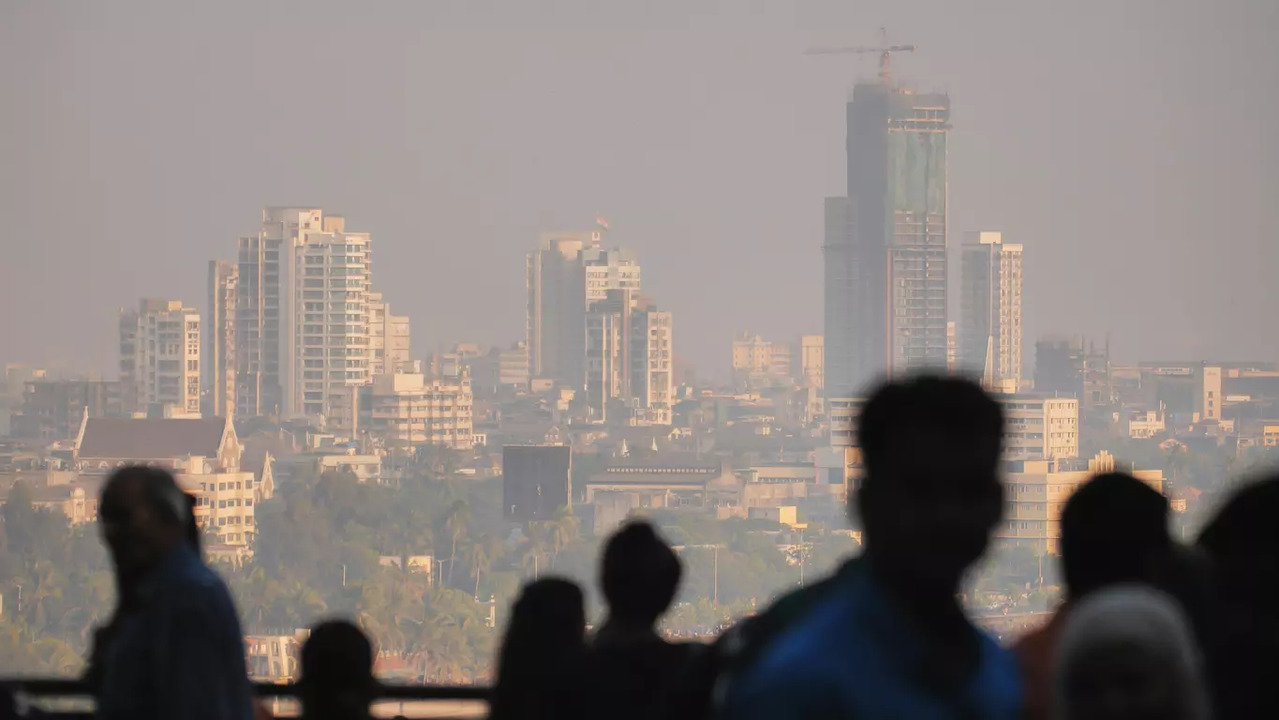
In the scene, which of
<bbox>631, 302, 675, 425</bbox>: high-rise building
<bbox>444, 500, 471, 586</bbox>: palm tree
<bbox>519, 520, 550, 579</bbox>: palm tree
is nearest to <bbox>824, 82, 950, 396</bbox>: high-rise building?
<bbox>631, 302, 675, 425</bbox>: high-rise building

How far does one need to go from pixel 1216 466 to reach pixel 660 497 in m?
12.9

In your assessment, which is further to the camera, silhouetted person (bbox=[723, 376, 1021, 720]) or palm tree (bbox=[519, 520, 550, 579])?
palm tree (bbox=[519, 520, 550, 579])

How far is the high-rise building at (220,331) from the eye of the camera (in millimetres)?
49406

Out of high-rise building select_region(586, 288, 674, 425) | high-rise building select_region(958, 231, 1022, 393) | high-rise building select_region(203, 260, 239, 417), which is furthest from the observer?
high-rise building select_region(958, 231, 1022, 393)

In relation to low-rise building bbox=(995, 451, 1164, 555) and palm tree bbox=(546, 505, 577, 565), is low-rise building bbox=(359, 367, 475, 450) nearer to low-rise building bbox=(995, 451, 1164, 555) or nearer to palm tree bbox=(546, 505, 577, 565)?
palm tree bbox=(546, 505, 577, 565)

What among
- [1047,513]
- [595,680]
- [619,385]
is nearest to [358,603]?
[1047,513]

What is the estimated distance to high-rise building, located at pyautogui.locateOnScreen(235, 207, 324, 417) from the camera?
Answer: 49219 mm

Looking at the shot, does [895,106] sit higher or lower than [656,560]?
higher

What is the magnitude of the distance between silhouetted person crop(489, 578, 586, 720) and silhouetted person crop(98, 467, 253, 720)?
0.31 metres

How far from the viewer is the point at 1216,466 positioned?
3828 centimetres

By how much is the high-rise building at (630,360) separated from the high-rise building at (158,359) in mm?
11597

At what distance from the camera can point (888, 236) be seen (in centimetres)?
5769

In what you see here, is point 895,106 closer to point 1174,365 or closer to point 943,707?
point 1174,365

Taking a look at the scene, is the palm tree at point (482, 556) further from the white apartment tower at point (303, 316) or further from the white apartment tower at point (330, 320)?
the white apartment tower at point (303, 316)
